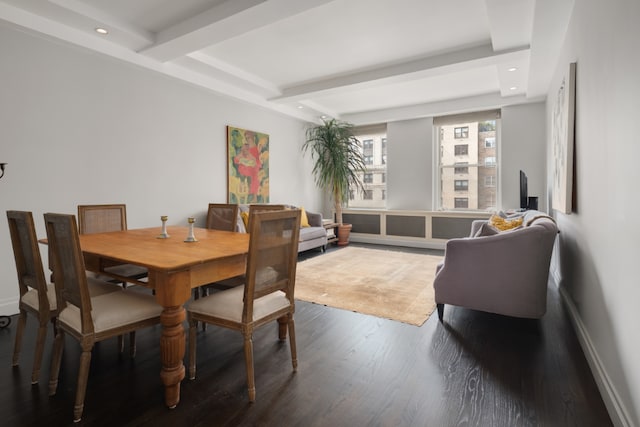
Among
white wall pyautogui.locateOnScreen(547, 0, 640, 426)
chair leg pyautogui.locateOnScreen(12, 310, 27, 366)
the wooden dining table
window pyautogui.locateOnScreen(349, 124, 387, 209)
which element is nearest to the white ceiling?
white wall pyautogui.locateOnScreen(547, 0, 640, 426)

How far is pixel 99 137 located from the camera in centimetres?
352

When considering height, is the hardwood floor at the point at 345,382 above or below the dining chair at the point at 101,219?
below

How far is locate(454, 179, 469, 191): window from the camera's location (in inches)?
244

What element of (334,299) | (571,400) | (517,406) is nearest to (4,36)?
(334,299)

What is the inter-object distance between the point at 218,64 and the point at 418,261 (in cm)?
379

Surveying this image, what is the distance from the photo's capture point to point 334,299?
331cm

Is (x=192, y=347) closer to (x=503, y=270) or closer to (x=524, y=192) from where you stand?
(x=503, y=270)

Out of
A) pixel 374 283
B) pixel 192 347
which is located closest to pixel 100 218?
pixel 192 347

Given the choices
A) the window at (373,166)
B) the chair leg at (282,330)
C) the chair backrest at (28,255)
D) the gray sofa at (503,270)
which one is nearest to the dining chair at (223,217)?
the chair leg at (282,330)

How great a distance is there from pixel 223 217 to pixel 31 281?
5.14ft

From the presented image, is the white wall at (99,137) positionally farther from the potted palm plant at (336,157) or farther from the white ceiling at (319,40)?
the potted palm plant at (336,157)

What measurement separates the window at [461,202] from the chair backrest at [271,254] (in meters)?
5.04

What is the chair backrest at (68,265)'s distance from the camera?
159cm

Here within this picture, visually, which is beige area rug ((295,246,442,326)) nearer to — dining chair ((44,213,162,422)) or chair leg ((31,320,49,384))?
dining chair ((44,213,162,422))
